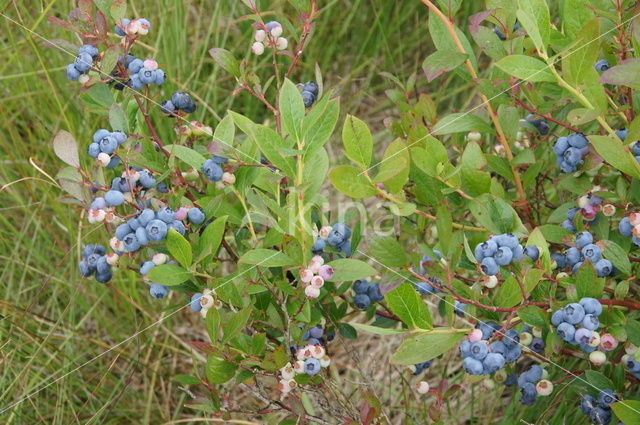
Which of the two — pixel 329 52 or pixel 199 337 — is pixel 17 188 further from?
pixel 329 52

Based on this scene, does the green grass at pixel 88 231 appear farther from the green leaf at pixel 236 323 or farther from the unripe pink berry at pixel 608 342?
the unripe pink berry at pixel 608 342

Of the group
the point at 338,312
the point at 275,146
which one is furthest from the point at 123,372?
the point at 275,146

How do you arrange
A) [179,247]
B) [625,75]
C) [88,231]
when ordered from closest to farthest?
1. [625,75]
2. [179,247]
3. [88,231]

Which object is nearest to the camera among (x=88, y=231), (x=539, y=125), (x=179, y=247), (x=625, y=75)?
(x=625, y=75)

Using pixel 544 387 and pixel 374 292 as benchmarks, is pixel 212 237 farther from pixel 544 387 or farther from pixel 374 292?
pixel 544 387

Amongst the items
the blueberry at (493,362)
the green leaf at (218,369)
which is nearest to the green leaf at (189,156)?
the green leaf at (218,369)

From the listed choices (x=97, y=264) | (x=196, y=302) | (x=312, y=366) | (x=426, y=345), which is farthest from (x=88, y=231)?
(x=426, y=345)
